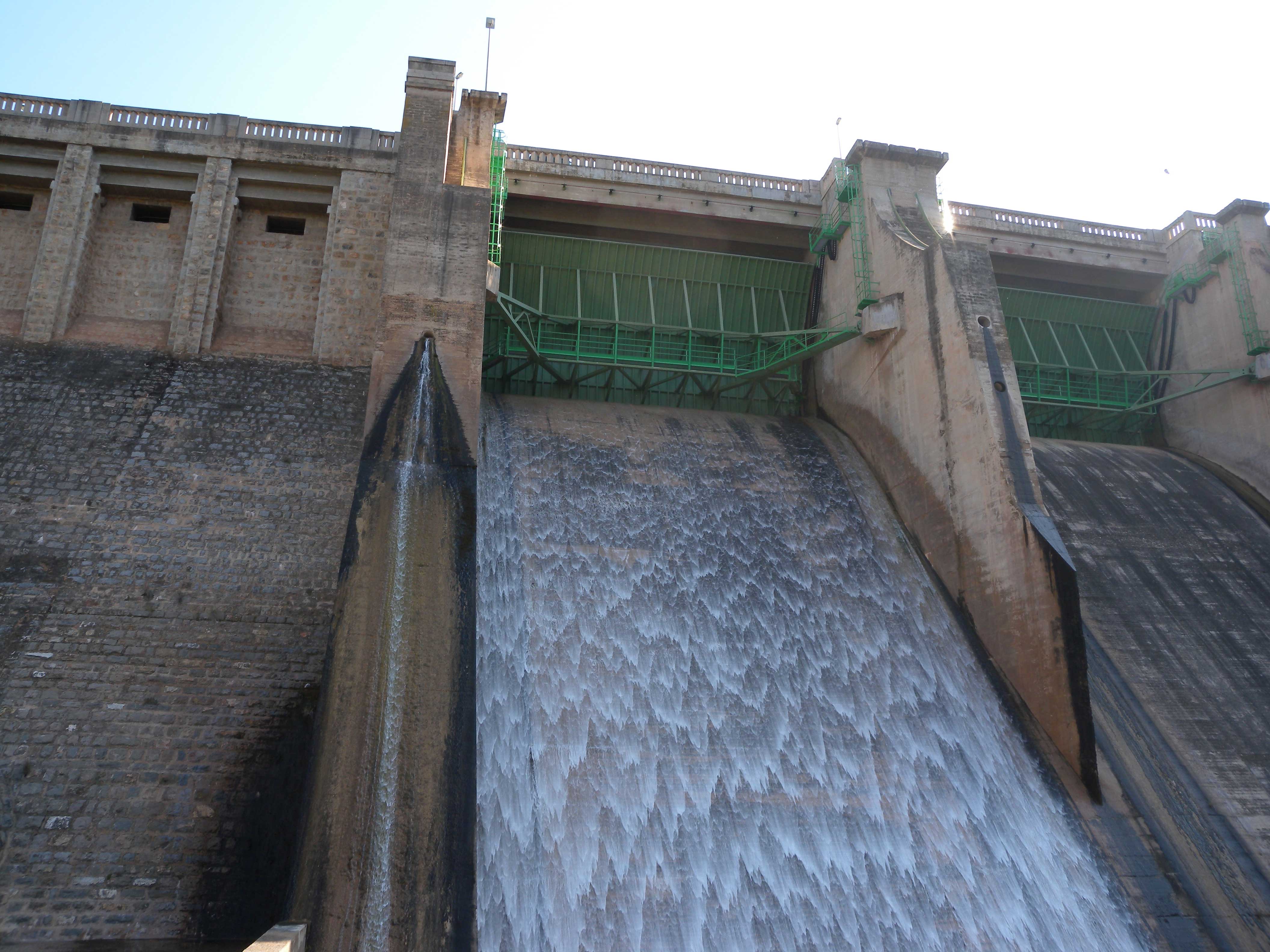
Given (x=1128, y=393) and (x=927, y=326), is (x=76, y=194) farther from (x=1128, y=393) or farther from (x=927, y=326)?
(x=1128, y=393)

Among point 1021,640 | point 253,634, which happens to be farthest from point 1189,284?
point 253,634

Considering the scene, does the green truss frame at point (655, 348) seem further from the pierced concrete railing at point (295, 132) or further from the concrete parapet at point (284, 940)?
the concrete parapet at point (284, 940)

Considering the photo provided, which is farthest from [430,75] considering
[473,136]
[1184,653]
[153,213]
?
[1184,653]

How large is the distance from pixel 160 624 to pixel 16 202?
30.8 feet

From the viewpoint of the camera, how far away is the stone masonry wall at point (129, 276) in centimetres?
1319

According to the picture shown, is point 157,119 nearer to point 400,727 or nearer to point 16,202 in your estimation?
point 16,202

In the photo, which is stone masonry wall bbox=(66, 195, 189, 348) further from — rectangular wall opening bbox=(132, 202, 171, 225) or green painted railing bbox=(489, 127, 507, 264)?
green painted railing bbox=(489, 127, 507, 264)

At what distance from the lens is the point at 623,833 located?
8188 mm

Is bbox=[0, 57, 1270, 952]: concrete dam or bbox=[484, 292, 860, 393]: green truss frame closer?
bbox=[0, 57, 1270, 952]: concrete dam

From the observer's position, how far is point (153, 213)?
14.4 meters

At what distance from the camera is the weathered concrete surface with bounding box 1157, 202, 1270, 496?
51.1ft

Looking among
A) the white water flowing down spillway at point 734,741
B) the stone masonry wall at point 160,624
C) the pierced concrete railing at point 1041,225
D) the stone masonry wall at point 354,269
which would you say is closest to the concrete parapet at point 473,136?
the stone masonry wall at point 354,269

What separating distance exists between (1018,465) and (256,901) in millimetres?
10430

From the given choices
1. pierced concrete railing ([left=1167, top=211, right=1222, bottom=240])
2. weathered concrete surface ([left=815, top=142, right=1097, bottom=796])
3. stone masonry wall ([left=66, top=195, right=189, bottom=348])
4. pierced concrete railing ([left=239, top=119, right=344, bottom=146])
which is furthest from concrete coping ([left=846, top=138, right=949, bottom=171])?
stone masonry wall ([left=66, top=195, right=189, bottom=348])
